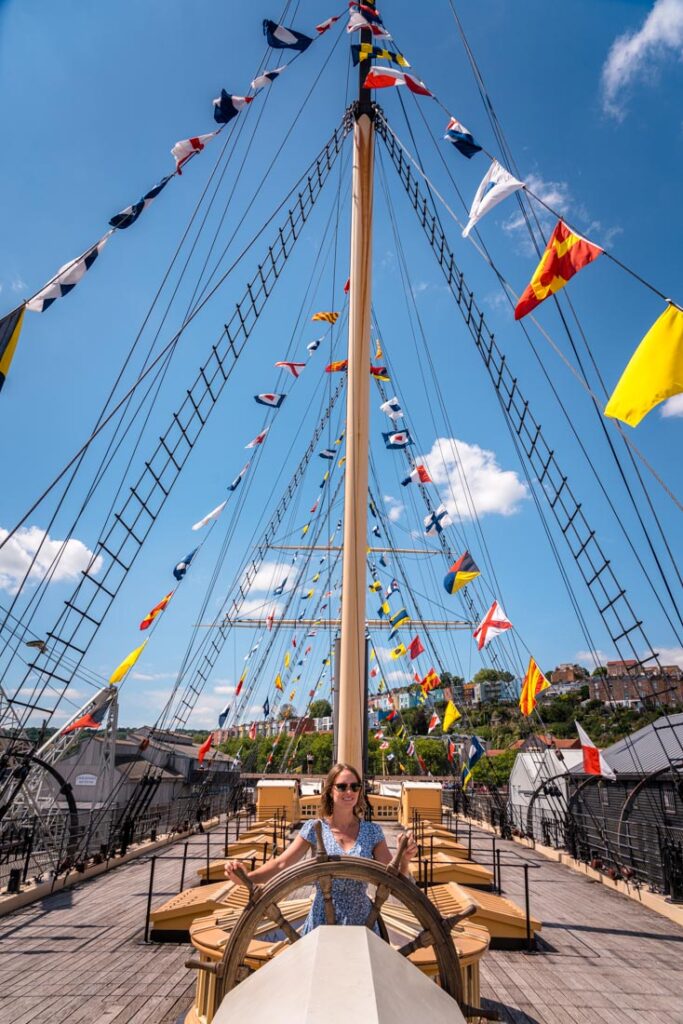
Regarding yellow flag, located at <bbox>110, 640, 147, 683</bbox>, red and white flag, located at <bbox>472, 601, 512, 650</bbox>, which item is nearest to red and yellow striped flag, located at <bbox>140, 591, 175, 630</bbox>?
yellow flag, located at <bbox>110, 640, 147, 683</bbox>

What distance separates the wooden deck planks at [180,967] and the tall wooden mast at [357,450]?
116 inches

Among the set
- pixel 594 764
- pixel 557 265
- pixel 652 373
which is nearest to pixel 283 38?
pixel 557 265

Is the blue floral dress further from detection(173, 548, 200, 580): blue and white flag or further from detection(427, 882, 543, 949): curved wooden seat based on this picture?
detection(173, 548, 200, 580): blue and white flag

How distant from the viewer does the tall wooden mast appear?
8.00 metres

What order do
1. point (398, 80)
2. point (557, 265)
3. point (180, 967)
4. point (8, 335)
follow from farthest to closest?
point (398, 80), point (8, 335), point (557, 265), point (180, 967)

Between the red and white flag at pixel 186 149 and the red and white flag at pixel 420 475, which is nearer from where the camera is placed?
the red and white flag at pixel 186 149

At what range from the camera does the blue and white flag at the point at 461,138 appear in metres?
8.43

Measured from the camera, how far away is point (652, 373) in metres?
5.44

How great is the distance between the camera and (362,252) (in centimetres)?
978

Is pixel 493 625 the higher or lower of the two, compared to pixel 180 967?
higher

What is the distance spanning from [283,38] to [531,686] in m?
14.0

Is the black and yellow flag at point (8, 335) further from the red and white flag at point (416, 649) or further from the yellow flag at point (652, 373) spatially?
the red and white flag at point (416, 649)

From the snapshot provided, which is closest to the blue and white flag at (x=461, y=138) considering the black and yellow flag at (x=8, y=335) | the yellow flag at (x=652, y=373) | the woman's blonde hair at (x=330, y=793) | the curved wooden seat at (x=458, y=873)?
the yellow flag at (x=652, y=373)

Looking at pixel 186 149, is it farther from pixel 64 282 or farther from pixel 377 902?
pixel 377 902
